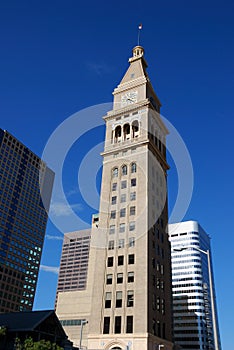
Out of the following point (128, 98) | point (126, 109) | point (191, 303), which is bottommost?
point (191, 303)

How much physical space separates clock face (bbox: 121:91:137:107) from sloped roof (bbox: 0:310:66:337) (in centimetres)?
6195

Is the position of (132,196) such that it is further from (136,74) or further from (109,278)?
(136,74)

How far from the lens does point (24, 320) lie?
57312 millimetres

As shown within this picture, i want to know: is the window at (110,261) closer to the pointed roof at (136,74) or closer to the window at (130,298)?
the window at (130,298)

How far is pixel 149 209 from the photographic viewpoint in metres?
77.6

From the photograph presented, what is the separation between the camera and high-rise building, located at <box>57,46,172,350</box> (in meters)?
66.2

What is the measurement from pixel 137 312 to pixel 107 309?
7.27 meters

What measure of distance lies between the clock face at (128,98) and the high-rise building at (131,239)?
1.05 feet

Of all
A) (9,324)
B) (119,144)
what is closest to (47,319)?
(9,324)

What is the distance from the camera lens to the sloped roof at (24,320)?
54.3 meters

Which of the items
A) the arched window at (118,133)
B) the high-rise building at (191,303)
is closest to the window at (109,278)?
the arched window at (118,133)

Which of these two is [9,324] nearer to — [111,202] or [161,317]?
[161,317]

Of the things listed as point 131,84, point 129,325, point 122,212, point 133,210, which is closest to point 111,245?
point 122,212

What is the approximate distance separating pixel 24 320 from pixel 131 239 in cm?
2801
